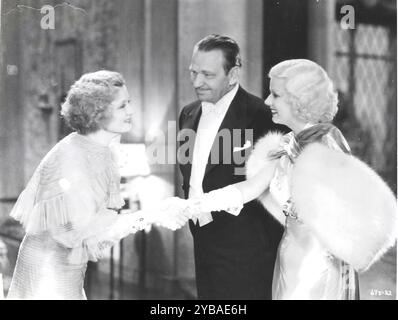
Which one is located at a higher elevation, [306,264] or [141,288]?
[306,264]

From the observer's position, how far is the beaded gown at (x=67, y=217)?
289 centimetres

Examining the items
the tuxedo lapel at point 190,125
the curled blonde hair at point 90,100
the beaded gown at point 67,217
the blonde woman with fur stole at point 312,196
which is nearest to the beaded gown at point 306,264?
the blonde woman with fur stole at point 312,196

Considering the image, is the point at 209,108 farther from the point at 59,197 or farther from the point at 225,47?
the point at 59,197

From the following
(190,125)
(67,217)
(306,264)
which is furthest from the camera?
(190,125)

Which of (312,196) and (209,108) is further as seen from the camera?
(209,108)

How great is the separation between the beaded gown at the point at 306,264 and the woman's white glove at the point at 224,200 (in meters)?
0.24

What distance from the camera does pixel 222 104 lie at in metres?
2.95

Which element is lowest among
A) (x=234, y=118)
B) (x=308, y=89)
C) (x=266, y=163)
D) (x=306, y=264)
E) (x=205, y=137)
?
(x=306, y=264)

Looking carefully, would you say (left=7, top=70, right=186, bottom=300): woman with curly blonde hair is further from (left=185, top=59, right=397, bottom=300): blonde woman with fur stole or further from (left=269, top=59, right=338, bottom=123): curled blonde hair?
(left=269, top=59, right=338, bottom=123): curled blonde hair

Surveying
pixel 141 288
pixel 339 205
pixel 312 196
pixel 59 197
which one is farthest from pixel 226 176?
pixel 59 197

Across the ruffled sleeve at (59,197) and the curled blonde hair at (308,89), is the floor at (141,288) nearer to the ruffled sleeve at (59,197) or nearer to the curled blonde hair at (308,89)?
the ruffled sleeve at (59,197)

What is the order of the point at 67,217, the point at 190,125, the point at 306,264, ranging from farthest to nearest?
the point at 190,125 → the point at 67,217 → the point at 306,264

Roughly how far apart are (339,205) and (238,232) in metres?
0.54

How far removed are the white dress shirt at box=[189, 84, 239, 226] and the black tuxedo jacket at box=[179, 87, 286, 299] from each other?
1.0 inches
